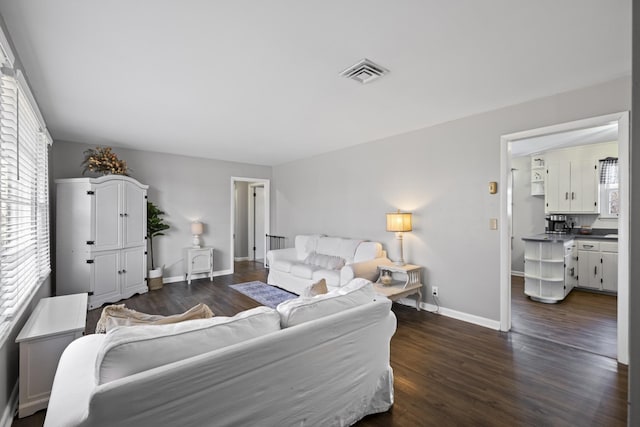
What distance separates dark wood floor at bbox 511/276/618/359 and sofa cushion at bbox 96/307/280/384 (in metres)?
3.24

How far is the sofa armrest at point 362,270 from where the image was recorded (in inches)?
154

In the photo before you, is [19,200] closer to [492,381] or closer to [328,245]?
[328,245]

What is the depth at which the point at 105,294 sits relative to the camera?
4.34m

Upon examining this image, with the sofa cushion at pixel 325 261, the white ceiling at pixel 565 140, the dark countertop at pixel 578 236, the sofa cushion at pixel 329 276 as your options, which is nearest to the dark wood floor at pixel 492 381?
the sofa cushion at pixel 329 276

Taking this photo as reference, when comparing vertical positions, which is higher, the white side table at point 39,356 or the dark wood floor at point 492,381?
the white side table at point 39,356

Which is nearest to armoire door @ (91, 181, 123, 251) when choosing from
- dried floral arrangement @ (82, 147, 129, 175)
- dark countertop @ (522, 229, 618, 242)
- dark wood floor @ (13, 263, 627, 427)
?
dried floral arrangement @ (82, 147, 129, 175)

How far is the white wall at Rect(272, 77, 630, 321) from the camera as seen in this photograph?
10.0ft

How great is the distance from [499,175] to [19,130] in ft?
14.6

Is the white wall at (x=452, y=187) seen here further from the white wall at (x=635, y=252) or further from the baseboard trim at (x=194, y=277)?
the baseboard trim at (x=194, y=277)

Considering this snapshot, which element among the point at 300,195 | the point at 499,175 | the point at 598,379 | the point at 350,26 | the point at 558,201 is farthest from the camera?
the point at 300,195

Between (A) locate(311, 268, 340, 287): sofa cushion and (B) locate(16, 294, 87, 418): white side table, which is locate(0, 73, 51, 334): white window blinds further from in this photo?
(A) locate(311, 268, 340, 287): sofa cushion

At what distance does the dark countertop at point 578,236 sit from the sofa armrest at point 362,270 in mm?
2382

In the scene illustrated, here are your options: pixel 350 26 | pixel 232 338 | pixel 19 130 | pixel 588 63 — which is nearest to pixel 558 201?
pixel 588 63

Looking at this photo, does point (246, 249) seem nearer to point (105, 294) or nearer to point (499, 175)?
point (105, 294)
